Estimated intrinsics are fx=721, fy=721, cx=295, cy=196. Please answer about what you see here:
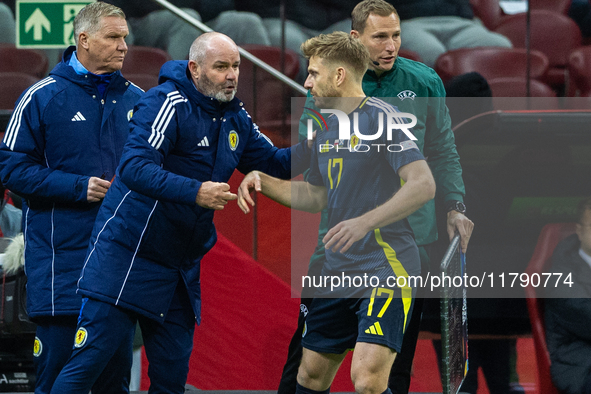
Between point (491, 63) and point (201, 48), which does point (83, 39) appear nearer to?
point (201, 48)

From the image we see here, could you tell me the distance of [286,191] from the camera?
2.66m

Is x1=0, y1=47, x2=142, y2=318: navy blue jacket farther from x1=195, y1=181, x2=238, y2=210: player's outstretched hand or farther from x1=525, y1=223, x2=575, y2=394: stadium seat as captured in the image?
x1=525, y1=223, x2=575, y2=394: stadium seat

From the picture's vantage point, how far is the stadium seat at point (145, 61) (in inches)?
184

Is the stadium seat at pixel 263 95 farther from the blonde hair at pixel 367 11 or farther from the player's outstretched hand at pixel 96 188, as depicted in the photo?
the player's outstretched hand at pixel 96 188

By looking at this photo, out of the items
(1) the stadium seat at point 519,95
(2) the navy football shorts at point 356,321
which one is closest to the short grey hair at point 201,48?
(2) the navy football shorts at point 356,321

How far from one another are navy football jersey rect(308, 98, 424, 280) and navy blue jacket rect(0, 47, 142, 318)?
2.77 feet

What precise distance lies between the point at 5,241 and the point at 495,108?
3.12m

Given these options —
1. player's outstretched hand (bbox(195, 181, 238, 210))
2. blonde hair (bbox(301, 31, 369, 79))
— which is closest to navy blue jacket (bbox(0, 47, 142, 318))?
player's outstretched hand (bbox(195, 181, 238, 210))

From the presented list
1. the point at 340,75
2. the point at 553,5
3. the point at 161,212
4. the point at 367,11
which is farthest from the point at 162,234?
the point at 553,5

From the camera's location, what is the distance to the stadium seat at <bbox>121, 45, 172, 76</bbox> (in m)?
4.67

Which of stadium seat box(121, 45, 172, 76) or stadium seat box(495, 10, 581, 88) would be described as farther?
stadium seat box(495, 10, 581, 88)

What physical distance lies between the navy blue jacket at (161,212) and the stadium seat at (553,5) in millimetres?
3638

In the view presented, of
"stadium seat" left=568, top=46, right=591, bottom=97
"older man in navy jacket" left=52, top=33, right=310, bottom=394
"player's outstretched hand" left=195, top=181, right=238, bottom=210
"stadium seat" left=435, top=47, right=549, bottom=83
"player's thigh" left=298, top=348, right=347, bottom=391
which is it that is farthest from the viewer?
"stadium seat" left=568, top=46, right=591, bottom=97

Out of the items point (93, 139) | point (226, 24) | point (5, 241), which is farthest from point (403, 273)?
point (226, 24)
